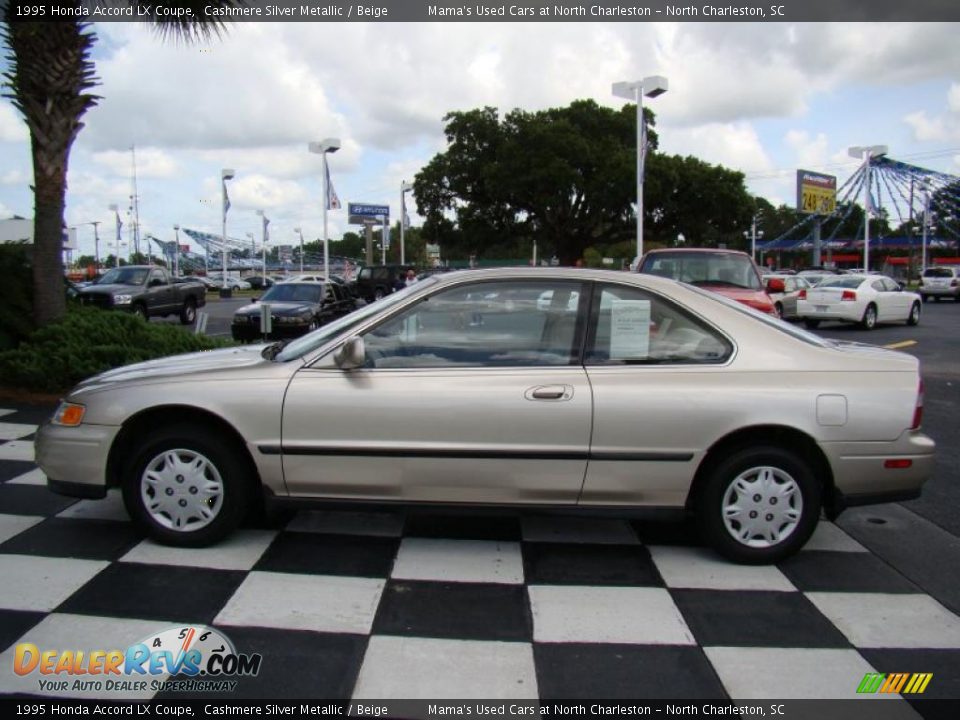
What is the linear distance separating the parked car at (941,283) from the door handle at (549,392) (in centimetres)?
3545

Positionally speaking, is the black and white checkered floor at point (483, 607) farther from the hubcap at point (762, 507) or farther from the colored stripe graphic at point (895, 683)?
the hubcap at point (762, 507)

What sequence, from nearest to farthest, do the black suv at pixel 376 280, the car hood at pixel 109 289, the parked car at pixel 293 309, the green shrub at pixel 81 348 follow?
1. the green shrub at pixel 81 348
2. the parked car at pixel 293 309
3. the car hood at pixel 109 289
4. the black suv at pixel 376 280

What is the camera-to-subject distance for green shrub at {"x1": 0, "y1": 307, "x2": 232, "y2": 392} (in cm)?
784

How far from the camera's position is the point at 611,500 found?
3.84 metres

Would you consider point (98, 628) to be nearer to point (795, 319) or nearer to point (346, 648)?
point (346, 648)

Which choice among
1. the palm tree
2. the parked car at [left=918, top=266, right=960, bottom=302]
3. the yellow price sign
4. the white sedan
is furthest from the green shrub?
the yellow price sign

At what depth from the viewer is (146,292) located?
62.7 feet

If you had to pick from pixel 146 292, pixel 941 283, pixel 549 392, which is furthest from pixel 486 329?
pixel 941 283

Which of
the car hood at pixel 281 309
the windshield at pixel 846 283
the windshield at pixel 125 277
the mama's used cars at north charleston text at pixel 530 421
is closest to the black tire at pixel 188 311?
the windshield at pixel 125 277

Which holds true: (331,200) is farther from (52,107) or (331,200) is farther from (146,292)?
(52,107)

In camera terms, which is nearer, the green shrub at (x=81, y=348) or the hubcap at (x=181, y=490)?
the hubcap at (x=181, y=490)

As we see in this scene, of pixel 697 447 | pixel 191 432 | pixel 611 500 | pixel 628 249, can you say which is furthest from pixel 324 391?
pixel 628 249

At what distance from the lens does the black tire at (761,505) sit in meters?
3.81

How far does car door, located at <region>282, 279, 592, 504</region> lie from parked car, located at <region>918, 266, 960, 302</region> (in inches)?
1389
